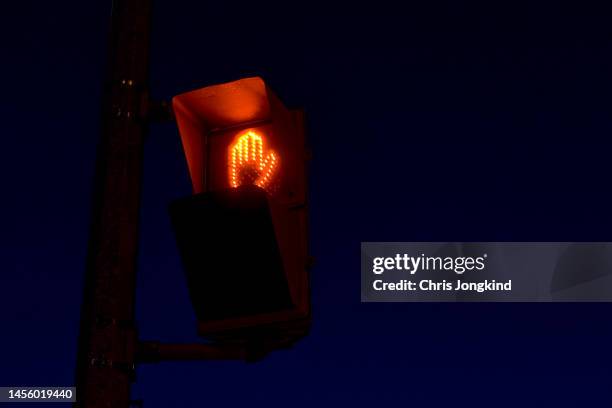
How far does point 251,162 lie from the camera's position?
3.49 meters

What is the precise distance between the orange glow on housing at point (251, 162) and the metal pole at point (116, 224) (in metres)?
0.39

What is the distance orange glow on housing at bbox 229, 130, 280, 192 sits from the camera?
134 inches

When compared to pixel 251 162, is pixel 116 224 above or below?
below

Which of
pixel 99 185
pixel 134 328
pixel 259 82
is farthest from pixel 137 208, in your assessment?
pixel 259 82

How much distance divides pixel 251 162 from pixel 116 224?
58cm

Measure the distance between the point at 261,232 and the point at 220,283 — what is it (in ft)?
0.96

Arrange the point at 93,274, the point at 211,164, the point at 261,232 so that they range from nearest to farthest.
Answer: the point at 261,232 < the point at 93,274 < the point at 211,164

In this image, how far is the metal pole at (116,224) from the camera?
10.7 ft

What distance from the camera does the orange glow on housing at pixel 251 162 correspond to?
3416 millimetres

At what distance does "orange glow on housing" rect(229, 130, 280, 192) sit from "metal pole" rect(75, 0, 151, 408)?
0.39 meters

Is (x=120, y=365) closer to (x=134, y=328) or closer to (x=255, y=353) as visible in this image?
(x=134, y=328)

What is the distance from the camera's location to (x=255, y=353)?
3592 mm

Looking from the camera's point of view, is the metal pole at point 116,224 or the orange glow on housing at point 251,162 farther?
the orange glow on housing at point 251,162

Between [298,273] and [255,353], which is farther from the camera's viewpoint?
[255,353]
